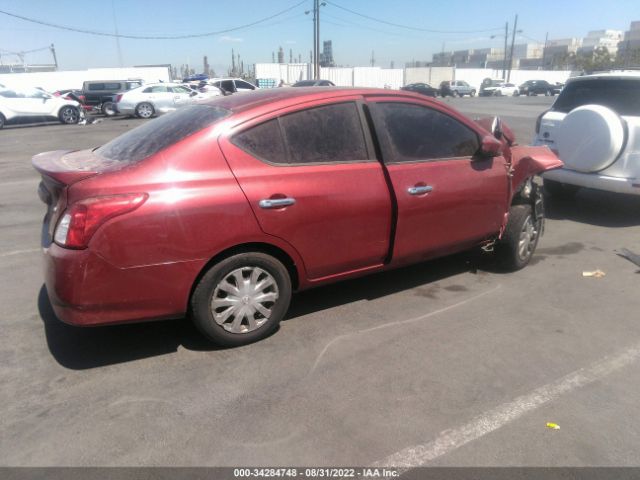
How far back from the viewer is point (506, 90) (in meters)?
52.4

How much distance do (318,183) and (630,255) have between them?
3884mm

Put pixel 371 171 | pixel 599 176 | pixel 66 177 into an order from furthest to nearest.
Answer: pixel 599 176, pixel 371 171, pixel 66 177

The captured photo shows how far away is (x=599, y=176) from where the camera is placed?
6.06 metres

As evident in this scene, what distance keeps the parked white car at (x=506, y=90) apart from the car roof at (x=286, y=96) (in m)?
53.6

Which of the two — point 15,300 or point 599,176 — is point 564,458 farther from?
point 599,176

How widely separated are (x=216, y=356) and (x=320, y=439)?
1.04m

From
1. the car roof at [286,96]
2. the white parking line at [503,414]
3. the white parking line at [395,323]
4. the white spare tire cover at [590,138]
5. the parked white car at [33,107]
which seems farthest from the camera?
the parked white car at [33,107]

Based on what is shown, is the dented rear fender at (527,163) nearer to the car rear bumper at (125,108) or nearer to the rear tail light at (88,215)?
the rear tail light at (88,215)

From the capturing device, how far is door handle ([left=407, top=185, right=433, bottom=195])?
12.0 feet

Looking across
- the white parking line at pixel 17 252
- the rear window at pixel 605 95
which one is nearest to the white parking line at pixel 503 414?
the rear window at pixel 605 95

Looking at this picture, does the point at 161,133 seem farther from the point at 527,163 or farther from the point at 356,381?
the point at 527,163

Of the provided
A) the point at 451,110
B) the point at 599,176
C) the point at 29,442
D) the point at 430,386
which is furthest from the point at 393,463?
the point at 599,176

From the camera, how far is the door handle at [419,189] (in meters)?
3.66

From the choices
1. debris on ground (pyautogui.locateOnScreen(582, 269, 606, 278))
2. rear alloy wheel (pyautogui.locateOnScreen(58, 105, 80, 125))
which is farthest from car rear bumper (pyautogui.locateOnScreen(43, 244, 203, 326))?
rear alloy wheel (pyautogui.locateOnScreen(58, 105, 80, 125))
